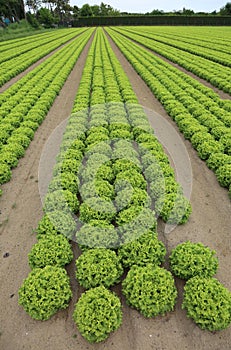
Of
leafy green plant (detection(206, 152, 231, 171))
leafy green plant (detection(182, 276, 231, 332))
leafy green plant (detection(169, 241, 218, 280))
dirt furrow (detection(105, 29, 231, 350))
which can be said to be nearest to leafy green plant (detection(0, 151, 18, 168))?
dirt furrow (detection(105, 29, 231, 350))

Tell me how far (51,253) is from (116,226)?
2348 mm

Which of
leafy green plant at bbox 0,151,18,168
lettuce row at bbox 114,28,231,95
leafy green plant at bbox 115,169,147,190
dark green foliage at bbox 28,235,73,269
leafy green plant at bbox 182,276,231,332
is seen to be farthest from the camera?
lettuce row at bbox 114,28,231,95

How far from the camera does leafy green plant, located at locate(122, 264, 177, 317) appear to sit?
20.6 ft

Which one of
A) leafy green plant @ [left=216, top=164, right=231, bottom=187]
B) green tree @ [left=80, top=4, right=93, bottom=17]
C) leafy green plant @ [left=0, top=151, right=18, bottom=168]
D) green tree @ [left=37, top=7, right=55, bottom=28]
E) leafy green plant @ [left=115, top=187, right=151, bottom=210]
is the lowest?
leafy green plant @ [left=216, top=164, right=231, bottom=187]

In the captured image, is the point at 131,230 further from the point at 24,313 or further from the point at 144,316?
the point at 24,313

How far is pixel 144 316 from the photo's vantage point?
21.3ft

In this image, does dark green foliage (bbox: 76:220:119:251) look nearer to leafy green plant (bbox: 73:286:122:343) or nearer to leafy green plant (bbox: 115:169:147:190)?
leafy green plant (bbox: 73:286:122:343)

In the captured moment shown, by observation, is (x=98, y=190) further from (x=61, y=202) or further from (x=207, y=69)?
(x=207, y=69)

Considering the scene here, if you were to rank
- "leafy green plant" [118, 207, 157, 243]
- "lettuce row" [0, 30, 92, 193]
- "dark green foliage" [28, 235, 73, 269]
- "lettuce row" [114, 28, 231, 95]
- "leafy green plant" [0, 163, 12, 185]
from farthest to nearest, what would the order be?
"lettuce row" [114, 28, 231, 95] → "lettuce row" [0, 30, 92, 193] → "leafy green plant" [0, 163, 12, 185] → "leafy green plant" [118, 207, 157, 243] → "dark green foliage" [28, 235, 73, 269]

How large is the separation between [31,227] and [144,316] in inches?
184

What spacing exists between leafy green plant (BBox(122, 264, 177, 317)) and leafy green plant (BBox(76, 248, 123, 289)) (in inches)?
14.7

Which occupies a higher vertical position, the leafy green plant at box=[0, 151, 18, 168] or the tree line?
the tree line

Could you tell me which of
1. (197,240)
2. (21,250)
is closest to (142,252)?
(197,240)

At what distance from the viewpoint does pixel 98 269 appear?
6.84 meters
